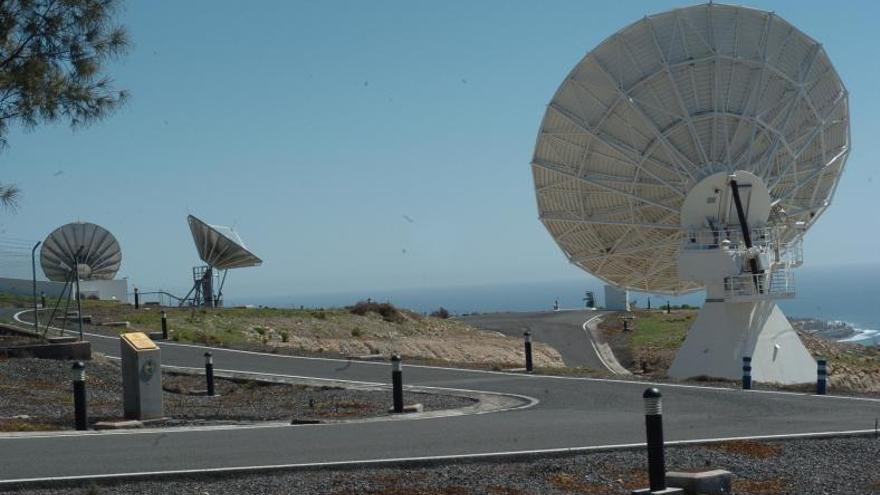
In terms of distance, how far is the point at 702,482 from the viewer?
10688 millimetres

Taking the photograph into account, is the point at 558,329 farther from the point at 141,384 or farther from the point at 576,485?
the point at 576,485

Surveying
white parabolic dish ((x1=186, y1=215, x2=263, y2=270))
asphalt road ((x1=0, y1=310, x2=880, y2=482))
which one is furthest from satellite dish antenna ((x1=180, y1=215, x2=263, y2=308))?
asphalt road ((x1=0, y1=310, x2=880, y2=482))

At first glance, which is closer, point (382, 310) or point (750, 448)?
point (750, 448)

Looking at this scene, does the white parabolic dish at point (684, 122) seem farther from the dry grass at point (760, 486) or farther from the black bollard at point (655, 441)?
the black bollard at point (655, 441)

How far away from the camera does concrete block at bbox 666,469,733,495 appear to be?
35.0ft

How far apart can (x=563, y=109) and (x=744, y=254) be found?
6.95 m

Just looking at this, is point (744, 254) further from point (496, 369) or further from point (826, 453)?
point (826, 453)

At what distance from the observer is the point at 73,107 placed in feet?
64.9

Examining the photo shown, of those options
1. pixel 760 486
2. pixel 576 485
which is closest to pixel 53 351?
pixel 576 485

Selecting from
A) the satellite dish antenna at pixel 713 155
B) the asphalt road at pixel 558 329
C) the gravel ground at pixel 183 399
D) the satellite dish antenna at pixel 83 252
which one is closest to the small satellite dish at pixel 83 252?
the satellite dish antenna at pixel 83 252

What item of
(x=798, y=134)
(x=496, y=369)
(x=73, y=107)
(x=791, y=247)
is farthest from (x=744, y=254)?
(x=73, y=107)

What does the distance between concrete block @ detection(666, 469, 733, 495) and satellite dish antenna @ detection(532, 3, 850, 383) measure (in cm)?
2144

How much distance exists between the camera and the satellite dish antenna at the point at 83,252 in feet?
174

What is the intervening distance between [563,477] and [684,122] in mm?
24145
